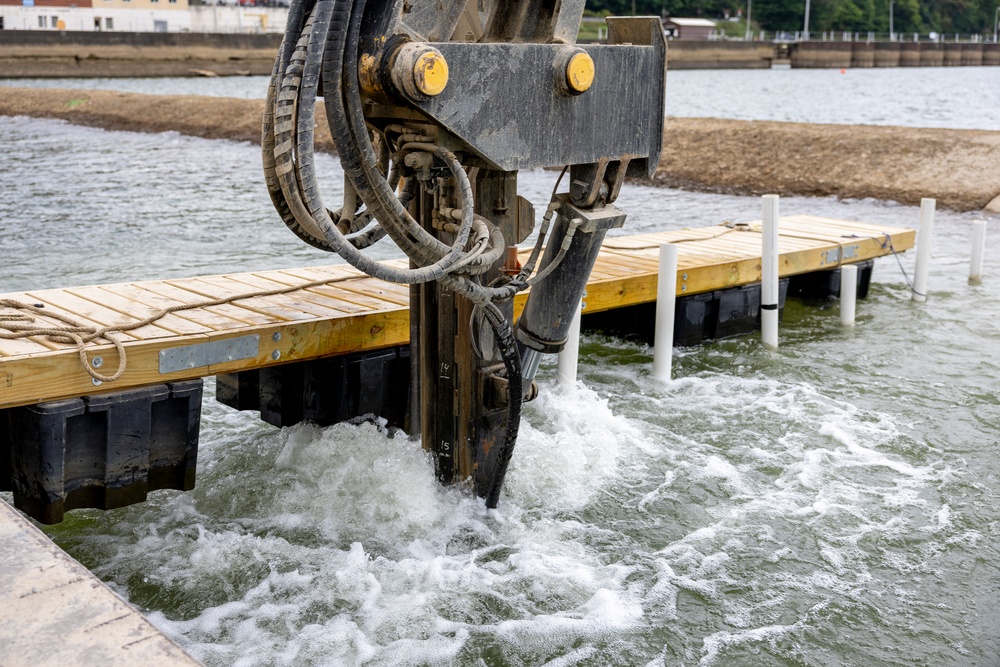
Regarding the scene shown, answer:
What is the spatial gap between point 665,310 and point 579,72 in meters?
3.44

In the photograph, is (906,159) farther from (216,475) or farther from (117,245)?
(216,475)

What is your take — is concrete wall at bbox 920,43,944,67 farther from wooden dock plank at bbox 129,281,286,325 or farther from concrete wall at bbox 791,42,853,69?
wooden dock plank at bbox 129,281,286,325

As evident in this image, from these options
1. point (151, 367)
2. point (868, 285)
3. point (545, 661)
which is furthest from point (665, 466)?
point (868, 285)

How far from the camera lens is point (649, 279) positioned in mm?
8664

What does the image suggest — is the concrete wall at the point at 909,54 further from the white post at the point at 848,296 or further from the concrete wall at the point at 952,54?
the white post at the point at 848,296

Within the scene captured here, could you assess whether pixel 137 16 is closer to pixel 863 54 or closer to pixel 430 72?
pixel 863 54

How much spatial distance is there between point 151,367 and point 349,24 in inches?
80.8

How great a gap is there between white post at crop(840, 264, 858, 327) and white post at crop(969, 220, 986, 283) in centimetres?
266

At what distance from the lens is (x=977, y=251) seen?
1234 centimetres

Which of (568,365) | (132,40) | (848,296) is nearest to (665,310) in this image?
(568,365)

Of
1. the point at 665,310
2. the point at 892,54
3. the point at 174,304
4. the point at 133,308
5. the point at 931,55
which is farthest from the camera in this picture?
the point at 931,55

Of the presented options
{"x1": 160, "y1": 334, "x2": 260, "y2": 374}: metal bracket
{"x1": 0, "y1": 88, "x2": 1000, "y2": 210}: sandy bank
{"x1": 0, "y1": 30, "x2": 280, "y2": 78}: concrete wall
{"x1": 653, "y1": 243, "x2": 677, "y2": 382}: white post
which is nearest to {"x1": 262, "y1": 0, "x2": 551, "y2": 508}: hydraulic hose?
{"x1": 160, "y1": 334, "x2": 260, "y2": 374}: metal bracket

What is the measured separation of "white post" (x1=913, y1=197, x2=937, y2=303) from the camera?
1087 centimetres

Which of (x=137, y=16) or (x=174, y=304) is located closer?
(x=174, y=304)
